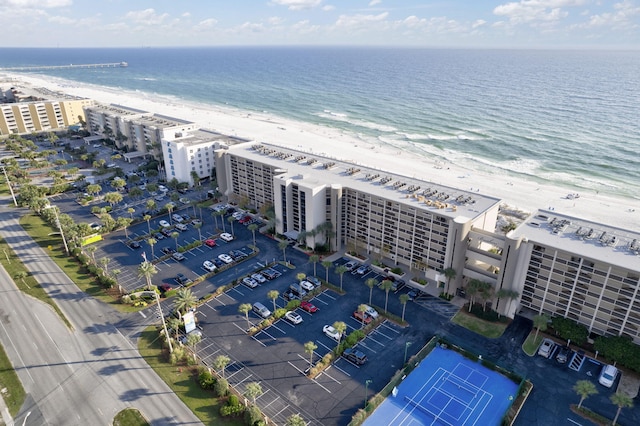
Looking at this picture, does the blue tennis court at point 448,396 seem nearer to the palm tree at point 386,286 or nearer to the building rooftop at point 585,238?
the palm tree at point 386,286

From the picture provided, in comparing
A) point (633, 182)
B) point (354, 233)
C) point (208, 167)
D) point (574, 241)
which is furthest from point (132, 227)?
point (633, 182)

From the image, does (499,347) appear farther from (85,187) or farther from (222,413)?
(85,187)

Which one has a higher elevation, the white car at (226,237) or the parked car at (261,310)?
the white car at (226,237)

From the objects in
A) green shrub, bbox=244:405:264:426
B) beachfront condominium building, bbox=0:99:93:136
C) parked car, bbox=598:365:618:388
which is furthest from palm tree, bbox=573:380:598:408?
beachfront condominium building, bbox=0:99:93:136

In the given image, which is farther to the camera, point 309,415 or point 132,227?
point 132,227

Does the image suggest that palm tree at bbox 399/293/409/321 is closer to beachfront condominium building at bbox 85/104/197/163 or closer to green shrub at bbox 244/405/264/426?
green shrub at bbox 244/405/264/426

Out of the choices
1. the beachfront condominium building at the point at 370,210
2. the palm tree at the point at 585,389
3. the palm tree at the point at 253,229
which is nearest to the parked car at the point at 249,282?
the palm tree at the point at 253,229

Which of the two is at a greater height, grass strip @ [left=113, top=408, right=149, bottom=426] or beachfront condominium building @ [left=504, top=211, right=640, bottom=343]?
beachfront condominium building @ [left=504, top=211, right=640, bottom=343]
